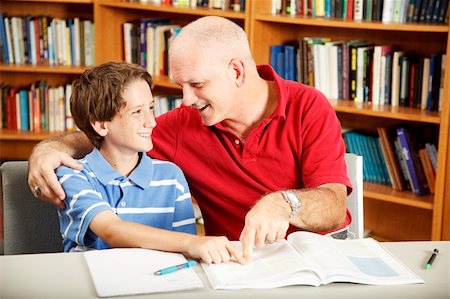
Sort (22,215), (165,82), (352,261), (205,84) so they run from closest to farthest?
(352,261)
(22,215)
(205,84)
(165,82)

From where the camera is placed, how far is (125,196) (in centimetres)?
185

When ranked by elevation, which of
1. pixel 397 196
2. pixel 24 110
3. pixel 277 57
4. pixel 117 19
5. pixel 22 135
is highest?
pixel 117 19

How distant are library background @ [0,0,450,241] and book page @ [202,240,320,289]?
1768mm

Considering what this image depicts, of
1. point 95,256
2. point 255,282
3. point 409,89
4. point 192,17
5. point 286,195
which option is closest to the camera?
point 255,282

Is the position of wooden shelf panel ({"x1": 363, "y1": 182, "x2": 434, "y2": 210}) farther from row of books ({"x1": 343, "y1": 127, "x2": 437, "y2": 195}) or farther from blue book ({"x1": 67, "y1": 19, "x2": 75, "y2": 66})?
blue book ({"x1": 67, "y1": 19, "x2": 75, "y2": 66})

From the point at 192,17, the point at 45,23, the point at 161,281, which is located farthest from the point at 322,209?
the point at 45,23

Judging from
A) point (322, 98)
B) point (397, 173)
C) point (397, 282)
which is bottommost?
point (397, 173)

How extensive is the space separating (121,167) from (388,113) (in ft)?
5.35

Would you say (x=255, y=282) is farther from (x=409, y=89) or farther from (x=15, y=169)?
(x=409, y=89)

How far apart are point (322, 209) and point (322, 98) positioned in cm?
38

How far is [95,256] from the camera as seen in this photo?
1.54 metres

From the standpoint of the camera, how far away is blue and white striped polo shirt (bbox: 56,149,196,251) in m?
1.74

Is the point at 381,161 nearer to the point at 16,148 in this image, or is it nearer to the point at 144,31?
the point at 144,31

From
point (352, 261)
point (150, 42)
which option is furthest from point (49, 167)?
point (150, 42)
